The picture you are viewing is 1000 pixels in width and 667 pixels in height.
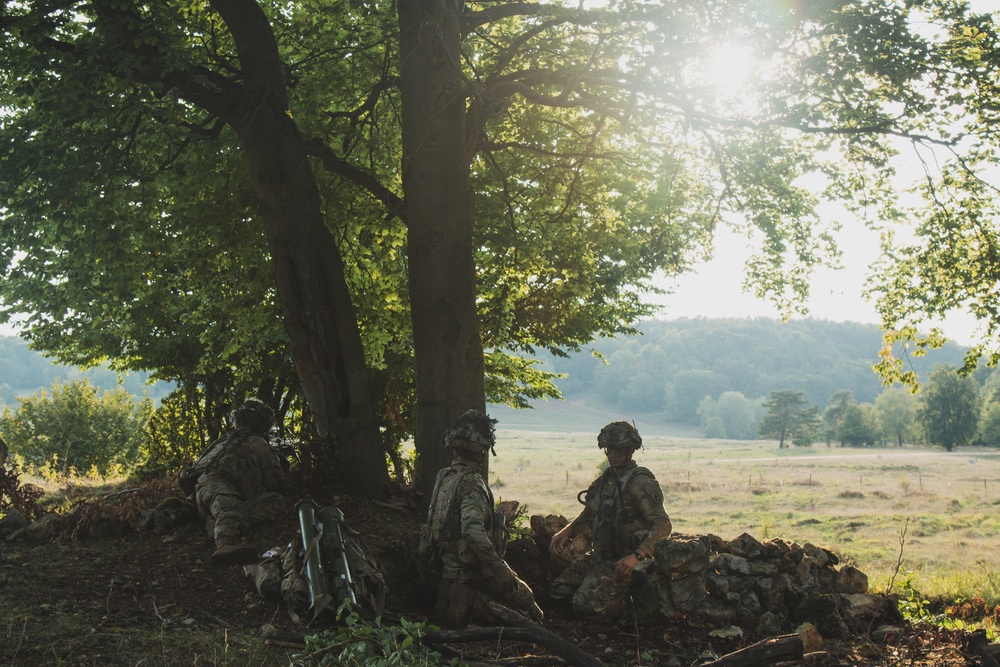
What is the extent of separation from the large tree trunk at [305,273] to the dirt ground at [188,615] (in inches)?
39.3

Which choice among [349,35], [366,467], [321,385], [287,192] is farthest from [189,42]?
[366,467]

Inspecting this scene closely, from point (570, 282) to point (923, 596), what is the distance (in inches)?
309

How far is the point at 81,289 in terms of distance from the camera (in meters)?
11.6

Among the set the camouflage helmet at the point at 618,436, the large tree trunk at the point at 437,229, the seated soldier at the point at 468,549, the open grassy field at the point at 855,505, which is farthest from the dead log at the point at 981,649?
the large tree trunk at the point at 437,229

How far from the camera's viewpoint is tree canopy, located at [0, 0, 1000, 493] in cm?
970

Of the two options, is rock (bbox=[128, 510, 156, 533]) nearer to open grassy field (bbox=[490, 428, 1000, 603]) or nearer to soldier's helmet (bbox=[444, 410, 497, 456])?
soldier's helmet (bbox=[444, 410, 497, 456])

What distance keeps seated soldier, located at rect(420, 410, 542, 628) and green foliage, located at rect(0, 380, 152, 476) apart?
110 feet

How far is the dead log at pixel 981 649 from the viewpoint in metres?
6.27

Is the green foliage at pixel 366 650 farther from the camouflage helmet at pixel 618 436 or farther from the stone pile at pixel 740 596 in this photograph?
the camouflage helmet at pixel 618 436

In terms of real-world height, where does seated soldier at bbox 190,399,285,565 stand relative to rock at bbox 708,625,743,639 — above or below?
above

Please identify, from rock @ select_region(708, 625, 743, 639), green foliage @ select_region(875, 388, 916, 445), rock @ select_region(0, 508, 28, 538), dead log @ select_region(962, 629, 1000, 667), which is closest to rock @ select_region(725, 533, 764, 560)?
rock @ select_region(708, 625, 743, 639)

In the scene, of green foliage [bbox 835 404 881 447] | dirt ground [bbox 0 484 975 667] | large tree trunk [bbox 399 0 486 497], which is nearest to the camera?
dirt ground [bbox 0 484 975 667]

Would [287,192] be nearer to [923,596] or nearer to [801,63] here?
[801,63]

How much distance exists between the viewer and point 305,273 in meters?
10.4
